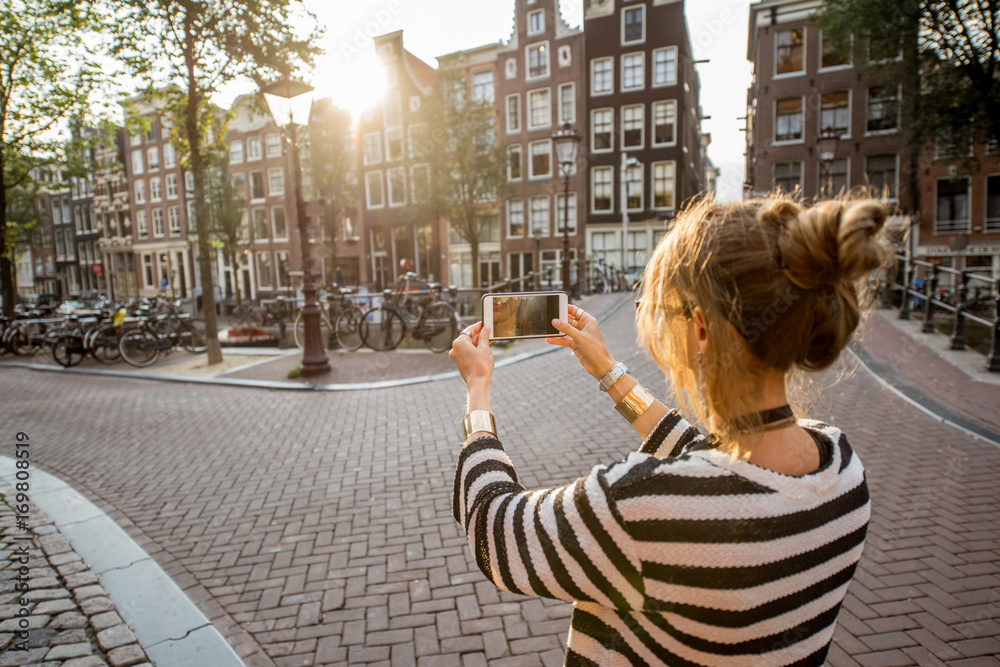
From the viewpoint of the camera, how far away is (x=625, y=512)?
86 cm

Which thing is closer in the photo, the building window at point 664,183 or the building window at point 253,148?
the building window at point 664,183

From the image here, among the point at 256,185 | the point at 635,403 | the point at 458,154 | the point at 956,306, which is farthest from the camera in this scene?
the point at 256,185

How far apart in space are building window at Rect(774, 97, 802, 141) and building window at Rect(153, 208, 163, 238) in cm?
4246

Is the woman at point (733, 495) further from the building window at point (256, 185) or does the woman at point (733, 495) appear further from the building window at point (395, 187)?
the building window at point (256, 185)

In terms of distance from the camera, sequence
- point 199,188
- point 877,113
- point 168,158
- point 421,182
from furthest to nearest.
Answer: point 168,158 < point 877,113 < point 421,182 < point 199,188

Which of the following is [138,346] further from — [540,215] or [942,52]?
[540,215]

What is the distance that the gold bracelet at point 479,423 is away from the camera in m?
1.17

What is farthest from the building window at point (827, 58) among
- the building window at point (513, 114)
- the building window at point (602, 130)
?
the building window at point (513, 114)

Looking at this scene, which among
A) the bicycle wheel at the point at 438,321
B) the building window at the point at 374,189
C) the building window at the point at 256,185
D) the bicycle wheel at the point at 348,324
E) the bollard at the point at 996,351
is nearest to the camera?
the bollard at the point at 996,351

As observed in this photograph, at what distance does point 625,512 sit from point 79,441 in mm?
7138

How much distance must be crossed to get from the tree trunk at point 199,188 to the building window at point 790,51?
82.5ft

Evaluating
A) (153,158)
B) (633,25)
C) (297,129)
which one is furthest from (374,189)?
(297,129)

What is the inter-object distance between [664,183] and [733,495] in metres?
30.1

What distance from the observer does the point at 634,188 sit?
2930cm
